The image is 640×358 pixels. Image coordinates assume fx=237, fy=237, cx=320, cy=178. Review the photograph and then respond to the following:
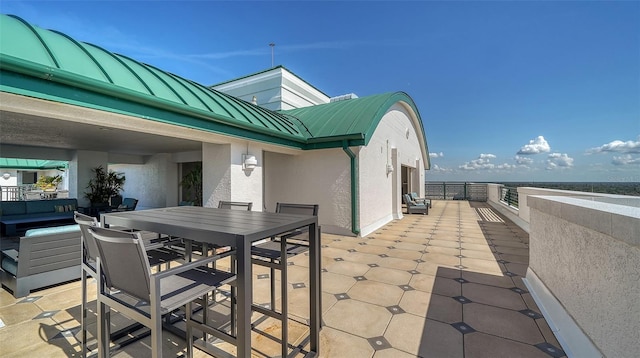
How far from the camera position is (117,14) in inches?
263

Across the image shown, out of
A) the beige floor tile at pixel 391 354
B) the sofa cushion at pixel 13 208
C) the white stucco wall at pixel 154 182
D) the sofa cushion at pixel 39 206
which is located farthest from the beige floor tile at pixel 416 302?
the sofa cushion at pixel 13 208

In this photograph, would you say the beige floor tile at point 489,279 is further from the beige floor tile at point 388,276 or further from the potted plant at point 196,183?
the potted plant at point 196,183

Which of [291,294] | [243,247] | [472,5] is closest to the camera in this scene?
[243,247]

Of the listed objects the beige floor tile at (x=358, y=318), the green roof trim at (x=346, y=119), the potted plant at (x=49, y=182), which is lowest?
the beige floor tile at (x=358, y=318)

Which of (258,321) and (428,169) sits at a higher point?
(428,169)

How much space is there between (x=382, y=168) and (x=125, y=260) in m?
9.02

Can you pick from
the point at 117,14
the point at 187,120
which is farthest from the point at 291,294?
the point at 117,14

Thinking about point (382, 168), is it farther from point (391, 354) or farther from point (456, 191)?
point (456, 191)

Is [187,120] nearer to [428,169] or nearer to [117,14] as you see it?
[117,14]

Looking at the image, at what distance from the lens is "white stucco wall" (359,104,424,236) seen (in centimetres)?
802

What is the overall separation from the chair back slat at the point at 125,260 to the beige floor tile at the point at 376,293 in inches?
115

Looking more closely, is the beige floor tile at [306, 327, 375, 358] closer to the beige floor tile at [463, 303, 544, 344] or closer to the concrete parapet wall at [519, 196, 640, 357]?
the beige floor tile at [463, 303, 544, 344]

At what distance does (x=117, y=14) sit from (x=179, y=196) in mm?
7702

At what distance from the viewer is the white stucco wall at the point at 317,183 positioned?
779 centimetres
